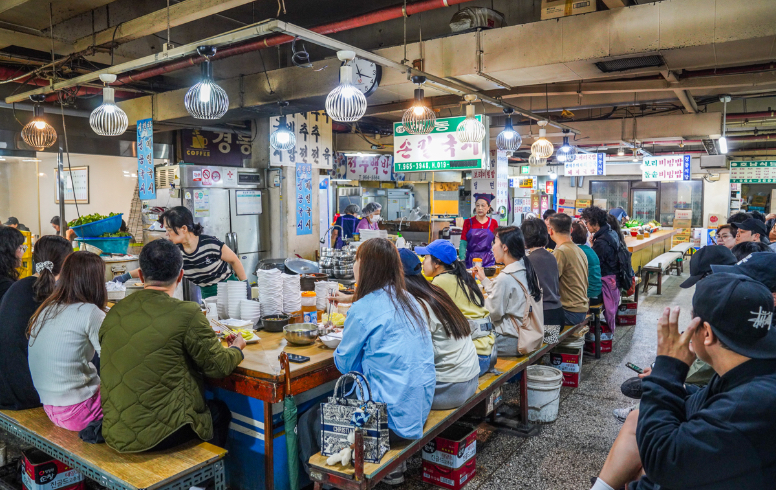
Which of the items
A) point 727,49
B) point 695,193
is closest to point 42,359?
point 727,49

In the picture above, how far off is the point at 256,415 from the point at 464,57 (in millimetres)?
4551

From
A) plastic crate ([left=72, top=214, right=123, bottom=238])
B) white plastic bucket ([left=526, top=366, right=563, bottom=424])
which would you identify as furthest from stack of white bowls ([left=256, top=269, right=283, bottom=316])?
plastic crate ([left=72, top=214, right=123, bottom=238])

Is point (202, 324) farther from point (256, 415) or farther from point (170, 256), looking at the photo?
point (256, 415)

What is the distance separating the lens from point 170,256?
9.59 feet

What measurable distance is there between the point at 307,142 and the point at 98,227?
355cm

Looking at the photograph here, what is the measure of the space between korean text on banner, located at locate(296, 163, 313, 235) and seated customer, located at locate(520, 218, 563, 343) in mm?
4792

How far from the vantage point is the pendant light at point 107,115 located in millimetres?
4746

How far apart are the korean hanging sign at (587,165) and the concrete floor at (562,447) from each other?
9.06m

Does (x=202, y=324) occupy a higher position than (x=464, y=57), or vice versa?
(x=464, y=57)

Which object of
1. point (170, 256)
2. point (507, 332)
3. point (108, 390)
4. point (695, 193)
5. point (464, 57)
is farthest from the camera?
point (695, 193)

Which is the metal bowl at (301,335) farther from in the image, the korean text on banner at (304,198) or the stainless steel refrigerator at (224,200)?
the korean text on banner at (304,198)

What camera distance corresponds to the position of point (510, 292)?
4.29 meters

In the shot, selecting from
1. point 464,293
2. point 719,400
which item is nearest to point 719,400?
point 719,400

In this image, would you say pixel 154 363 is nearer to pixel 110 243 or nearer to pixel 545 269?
pixel 545 269
